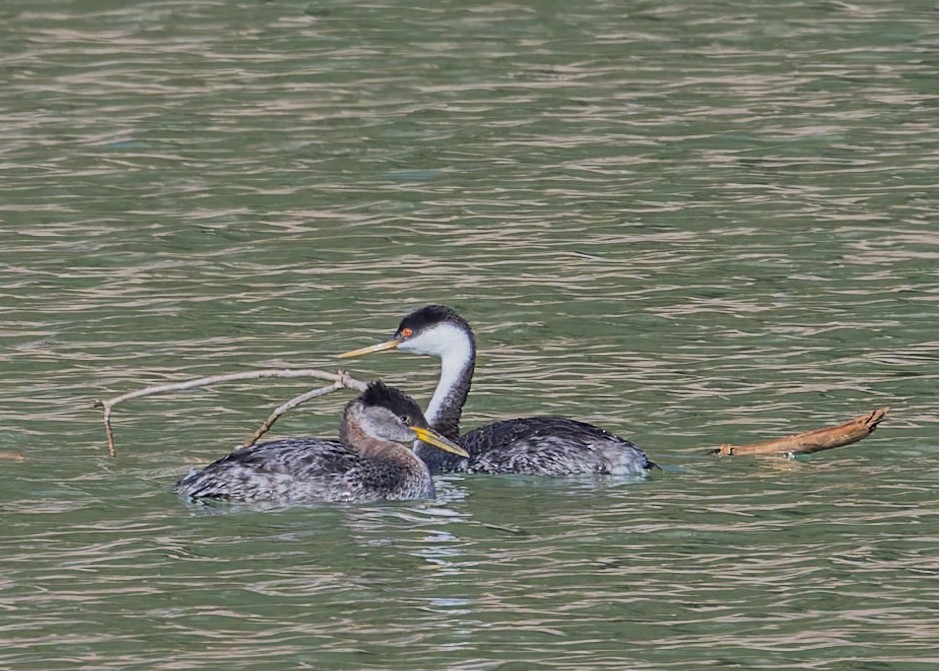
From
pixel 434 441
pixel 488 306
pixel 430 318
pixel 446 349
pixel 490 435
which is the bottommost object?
pixel 488 306

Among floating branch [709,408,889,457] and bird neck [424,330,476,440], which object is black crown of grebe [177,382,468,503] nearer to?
bird neck [424,330,476,440]

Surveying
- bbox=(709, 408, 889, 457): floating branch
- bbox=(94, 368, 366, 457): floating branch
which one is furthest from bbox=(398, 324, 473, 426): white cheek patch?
bbox=(709, 408, 889, 457): floating branch

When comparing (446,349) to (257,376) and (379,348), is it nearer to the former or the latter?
(379,348)

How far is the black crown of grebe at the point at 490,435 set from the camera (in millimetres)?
14289

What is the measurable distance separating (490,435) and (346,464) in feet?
4.19

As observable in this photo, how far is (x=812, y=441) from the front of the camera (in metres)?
14.3

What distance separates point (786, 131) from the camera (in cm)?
2386

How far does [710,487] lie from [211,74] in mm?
13864

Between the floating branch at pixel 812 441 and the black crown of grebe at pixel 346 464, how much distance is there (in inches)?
65.2

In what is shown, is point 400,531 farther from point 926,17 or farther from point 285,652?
point 926,17

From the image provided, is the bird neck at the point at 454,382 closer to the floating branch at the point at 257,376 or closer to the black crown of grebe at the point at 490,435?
the black crown of grebe at the point at 490,435

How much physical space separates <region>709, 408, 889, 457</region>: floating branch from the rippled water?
115 mm

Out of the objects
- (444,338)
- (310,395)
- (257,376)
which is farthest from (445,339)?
(257,376)

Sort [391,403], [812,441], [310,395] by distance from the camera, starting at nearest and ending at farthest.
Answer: [310,395] < [812,441] < [391,403]
